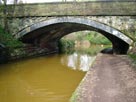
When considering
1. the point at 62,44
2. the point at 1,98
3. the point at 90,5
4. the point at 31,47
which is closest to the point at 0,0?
the point at 31,47

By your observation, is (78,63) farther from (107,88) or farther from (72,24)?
(107,88)

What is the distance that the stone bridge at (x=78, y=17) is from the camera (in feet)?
58.5

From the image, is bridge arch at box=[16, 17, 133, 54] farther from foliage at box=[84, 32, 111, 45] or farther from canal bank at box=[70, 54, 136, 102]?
foliage at box=[84, 32, 111, 45]

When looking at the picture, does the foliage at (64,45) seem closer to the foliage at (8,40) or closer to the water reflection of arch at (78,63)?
the water reflection of arch at (78,63)

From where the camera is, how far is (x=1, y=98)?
7883mm

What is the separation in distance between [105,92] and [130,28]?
11.8m

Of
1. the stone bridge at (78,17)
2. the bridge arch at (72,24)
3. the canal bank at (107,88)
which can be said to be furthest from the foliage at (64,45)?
the canal bank at (107,88)

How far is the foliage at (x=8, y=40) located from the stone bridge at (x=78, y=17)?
694mm

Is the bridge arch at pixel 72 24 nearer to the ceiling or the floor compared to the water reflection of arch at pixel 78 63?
nearer to the ceiling

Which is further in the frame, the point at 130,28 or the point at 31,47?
the point at 31,47

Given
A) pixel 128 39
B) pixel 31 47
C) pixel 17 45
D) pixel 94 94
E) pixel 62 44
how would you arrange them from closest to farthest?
pixel 94 94 → pixel 128 39 → pixel 17 45 → pixel 31 47 → pixel 62 44

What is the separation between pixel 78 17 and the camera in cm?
1858

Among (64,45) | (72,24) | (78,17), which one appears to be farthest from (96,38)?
(78,17)

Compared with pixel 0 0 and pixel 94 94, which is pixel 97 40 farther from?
pixel 94 94
